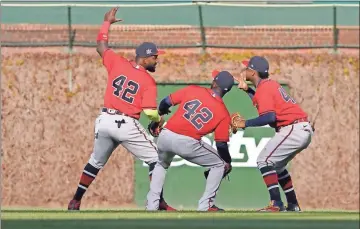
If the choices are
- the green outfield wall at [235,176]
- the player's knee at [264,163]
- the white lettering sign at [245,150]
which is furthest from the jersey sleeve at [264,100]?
the white lettering sign at [245,150]

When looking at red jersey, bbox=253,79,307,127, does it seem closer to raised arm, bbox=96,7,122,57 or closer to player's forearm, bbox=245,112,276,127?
player's forearm, bbox=245,112,276,127

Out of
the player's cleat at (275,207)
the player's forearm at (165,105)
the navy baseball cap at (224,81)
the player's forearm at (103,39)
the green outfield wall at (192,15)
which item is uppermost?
the green outfield wall at (192,15)

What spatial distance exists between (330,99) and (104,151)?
837cm

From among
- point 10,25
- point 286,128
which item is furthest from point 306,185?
point 286,128

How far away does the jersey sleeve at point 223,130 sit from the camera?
13.7 metres

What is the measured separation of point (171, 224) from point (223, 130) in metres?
4.36

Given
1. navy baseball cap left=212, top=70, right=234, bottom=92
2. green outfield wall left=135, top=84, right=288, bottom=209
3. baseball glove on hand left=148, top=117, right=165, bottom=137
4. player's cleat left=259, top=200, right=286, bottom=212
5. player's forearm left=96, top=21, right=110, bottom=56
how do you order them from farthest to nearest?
green outfield wall left=135, top=84, right=288, bottom=209 → baseball glove on hand left=148, top=117, right=165, bottom=137 → player's forearm left=96, top=21, right=110, bottom=56 → navy baseball cap left=212, top=70, right=234, bottom=92 → player's cleat left=259, top=200, right=286, bottom=212

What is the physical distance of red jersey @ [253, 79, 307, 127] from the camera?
44.0 ft

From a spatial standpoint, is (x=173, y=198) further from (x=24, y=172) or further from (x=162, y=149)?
(x=162, y=149)

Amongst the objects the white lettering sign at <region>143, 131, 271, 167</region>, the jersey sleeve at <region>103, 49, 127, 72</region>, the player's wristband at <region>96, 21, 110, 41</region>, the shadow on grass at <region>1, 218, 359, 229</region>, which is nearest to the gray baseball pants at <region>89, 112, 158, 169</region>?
the jersey sleeve at <region>103, 49, 127, 72</region>

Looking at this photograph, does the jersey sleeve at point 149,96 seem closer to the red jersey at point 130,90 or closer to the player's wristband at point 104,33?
the red jersey at point 130,90

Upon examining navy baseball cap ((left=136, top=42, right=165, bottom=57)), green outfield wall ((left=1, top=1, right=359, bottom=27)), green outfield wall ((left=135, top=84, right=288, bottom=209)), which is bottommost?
green outfield wall ((left=135, top=84, right=288, bottom=209))

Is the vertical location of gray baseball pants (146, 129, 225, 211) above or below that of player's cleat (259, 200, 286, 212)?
above

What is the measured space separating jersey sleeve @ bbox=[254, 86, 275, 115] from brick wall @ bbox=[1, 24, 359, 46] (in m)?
7.90
